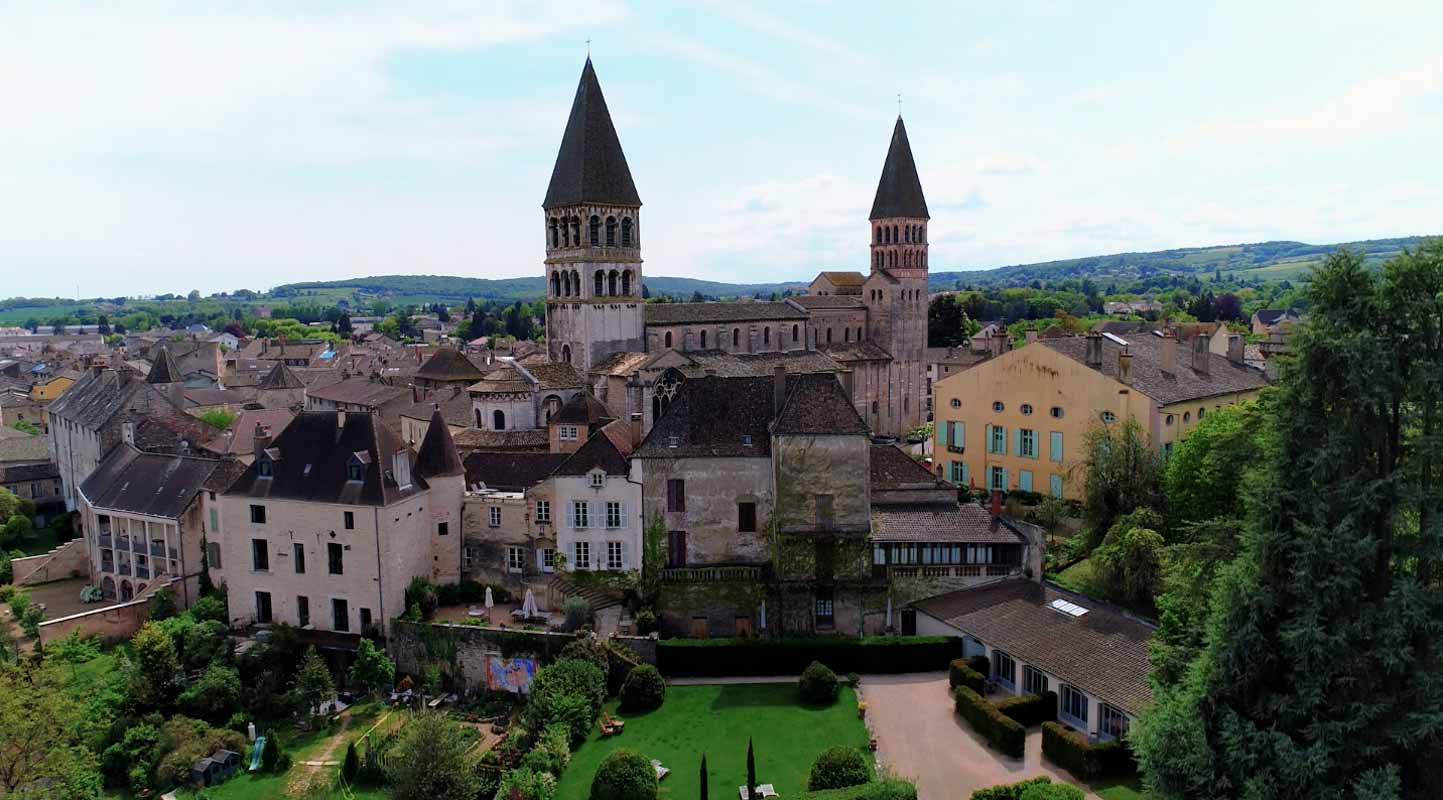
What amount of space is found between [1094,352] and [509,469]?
109 feet

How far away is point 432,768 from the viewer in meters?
32.8

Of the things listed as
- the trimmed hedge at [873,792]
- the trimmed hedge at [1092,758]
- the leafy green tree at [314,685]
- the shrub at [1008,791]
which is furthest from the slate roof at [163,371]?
the trimmed hedge at [1092,758]

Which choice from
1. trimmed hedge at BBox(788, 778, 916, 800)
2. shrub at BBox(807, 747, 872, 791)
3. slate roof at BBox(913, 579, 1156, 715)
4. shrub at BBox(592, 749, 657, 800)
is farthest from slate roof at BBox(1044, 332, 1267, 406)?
shrub at BBox(592, 749, 657, 800)

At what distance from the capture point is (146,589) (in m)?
53.2

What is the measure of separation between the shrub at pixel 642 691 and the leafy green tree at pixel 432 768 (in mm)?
6948

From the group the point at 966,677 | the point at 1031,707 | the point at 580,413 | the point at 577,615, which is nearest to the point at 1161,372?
the point at 966,677

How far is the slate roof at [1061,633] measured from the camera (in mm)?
33719

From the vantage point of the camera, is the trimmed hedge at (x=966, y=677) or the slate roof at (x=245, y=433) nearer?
the trimmed hedge at (x=966, y=677)

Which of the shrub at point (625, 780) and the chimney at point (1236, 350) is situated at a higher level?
the chimney at point (1236, 350)

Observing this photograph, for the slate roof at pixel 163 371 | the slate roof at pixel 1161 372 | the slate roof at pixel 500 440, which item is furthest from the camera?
the slate roof at pixel 163 371

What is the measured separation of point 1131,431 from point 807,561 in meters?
17.8

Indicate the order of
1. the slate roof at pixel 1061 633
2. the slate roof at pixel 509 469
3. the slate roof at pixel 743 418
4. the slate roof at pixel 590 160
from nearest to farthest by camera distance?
the slate roof at pixel 1061 633 < the slate roof at pixel 743 418 < the slate roof at pixel 509 469 < the slate roof at pixel 590 160

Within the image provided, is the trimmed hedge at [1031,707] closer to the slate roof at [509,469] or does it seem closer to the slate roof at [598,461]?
the slate roof at [598,461]

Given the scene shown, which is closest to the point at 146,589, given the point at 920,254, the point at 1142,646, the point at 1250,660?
the point at 1142,646
